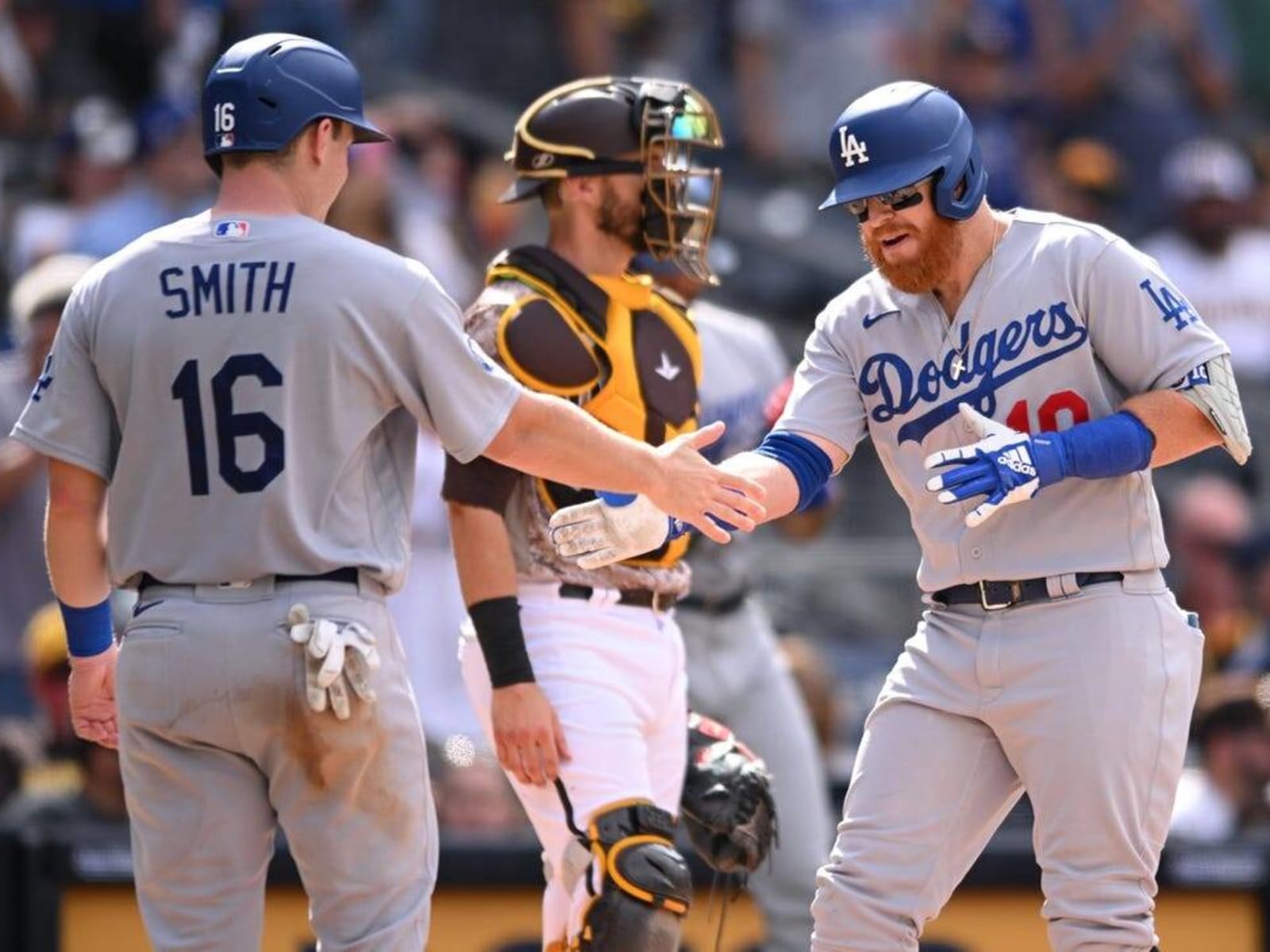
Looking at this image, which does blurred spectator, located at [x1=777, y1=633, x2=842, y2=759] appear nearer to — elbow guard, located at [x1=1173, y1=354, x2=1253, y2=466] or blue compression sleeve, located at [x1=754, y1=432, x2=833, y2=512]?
blue compression sleeve, located at [x1=754, y1=432, x2=833, y2=512]

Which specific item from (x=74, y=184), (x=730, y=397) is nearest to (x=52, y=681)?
(x=730, y=397)

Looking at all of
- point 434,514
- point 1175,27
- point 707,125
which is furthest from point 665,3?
point 707,125

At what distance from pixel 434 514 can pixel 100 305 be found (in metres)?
4.11

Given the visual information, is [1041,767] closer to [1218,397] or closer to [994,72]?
[1218,397]

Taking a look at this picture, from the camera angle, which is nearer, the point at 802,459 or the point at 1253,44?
the point at 802,459

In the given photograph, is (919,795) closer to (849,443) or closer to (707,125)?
(849,443)

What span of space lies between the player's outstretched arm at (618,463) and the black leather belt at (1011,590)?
19.0 inches

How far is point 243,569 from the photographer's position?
14.9 feet

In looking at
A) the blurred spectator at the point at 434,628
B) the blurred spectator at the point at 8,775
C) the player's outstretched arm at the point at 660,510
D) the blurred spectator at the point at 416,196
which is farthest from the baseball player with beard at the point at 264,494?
the blurred spectator at the point at 416,196

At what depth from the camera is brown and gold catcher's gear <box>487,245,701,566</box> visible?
5.33m

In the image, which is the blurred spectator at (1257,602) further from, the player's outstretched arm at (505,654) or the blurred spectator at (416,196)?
the player's outstretched arm at (505,654)

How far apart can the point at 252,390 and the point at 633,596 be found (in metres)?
1.27

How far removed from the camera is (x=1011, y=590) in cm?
486

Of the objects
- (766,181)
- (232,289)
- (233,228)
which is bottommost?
(232,289)
